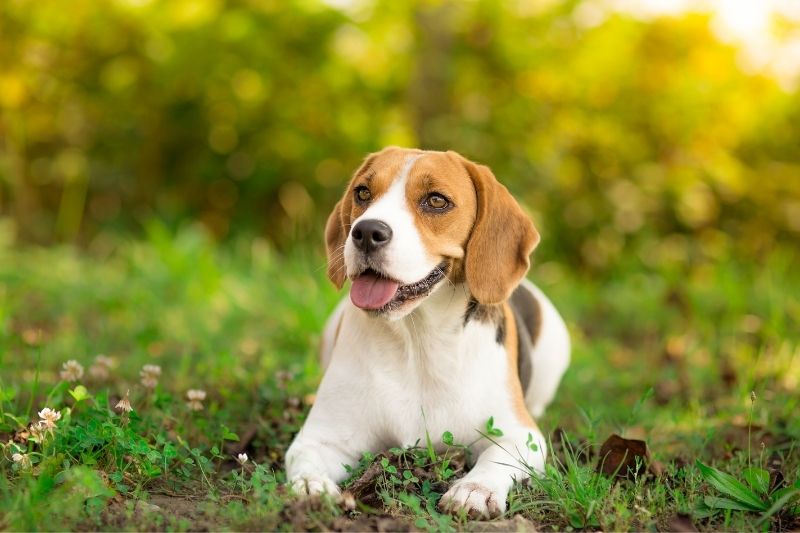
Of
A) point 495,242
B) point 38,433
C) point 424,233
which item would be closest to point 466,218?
point 495,242

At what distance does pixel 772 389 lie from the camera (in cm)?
532

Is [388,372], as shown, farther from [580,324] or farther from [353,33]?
[353,33]

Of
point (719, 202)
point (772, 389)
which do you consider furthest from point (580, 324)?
point (719, 202)

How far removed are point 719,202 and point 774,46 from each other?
5.75 ft

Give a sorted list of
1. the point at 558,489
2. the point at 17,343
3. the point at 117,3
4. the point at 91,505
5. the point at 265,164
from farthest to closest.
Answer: the point at 265,164 → the point at 117,3 → the point at 17,343 → the point at 558,489 → the point at 91,505

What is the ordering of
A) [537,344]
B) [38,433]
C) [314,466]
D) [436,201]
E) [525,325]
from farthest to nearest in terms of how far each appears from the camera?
[537,344], [525,325], [436,201], [314,466], [38,433]

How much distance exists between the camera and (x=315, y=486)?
10.5 ft

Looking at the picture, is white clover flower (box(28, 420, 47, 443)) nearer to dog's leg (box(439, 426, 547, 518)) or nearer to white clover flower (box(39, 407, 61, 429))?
white clover flower (box(39, 407, 61, 429))

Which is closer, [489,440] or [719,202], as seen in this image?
[489,440]

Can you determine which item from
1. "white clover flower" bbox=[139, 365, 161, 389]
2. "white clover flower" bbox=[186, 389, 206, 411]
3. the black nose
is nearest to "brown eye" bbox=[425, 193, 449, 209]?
the black nose

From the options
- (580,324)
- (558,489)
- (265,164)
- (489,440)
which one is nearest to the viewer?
(558,489)

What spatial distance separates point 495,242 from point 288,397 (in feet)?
4.96

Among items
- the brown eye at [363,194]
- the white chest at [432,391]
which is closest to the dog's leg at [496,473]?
the white chest at [432,391]

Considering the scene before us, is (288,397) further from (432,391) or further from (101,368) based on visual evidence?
(432,391)
